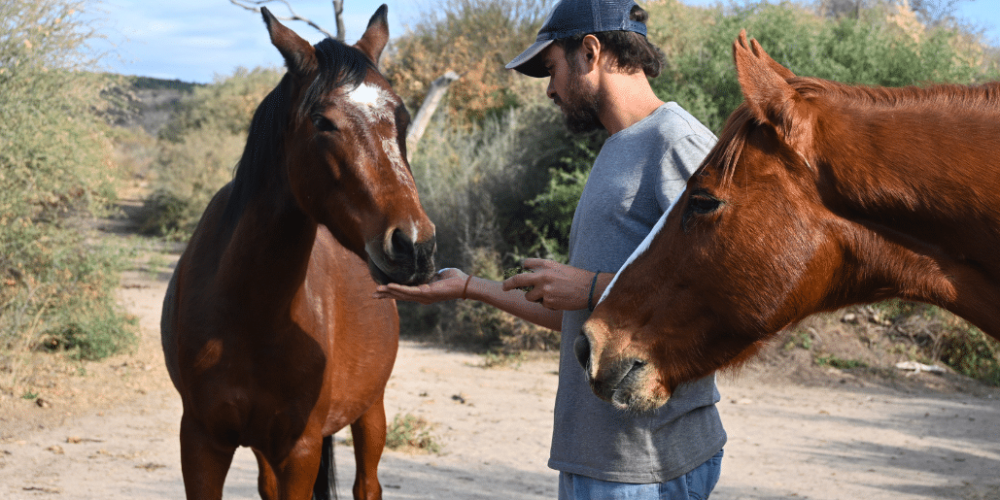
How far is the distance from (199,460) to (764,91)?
2314mm

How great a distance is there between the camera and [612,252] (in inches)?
79.6

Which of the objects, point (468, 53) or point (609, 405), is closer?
point (609, 405)

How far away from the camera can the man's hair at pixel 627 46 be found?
2.10 meters

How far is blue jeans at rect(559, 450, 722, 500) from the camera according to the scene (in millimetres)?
1939

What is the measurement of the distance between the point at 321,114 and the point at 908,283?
1675 mm

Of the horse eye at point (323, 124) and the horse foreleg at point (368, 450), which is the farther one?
the horse foreleg at point (368, 450)

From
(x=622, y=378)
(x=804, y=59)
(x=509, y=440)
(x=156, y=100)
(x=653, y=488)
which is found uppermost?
(x=156, y=100)

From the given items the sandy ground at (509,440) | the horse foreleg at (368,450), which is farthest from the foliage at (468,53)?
the horse foreleg at (368,450)

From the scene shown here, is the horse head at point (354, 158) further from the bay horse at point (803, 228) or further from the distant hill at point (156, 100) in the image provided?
the distant hill at point (156, 100)

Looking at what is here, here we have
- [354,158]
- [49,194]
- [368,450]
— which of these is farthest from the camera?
[49,194]

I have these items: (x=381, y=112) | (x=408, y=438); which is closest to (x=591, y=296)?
(x=381, y=112)

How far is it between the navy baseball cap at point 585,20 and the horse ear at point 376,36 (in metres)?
0.83

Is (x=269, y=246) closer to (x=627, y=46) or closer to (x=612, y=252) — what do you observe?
(x=612, y=252)

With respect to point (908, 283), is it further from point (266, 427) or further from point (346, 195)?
point (266, 427)
